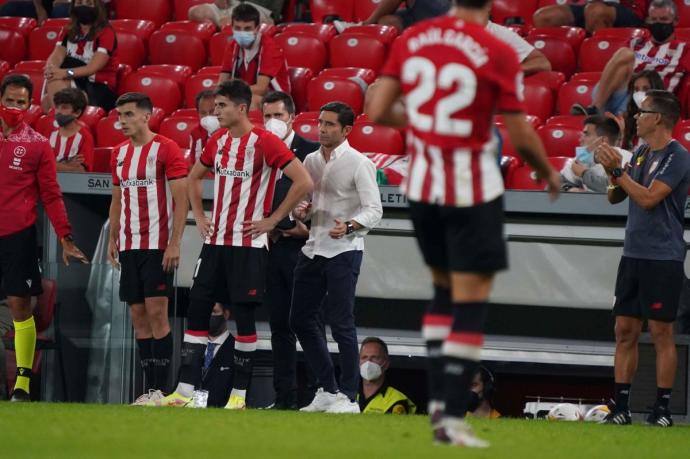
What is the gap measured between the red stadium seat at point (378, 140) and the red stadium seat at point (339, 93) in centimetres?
69

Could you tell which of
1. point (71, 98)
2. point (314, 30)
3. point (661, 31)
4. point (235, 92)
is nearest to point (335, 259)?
point (235, 92)

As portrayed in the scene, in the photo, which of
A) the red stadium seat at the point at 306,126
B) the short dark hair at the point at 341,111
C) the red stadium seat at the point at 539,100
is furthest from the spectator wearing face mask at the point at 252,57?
the short dark hair at the point at 341,111

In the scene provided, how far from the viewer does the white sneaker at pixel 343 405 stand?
25.3ft

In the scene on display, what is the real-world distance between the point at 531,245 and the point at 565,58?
292 centimetres

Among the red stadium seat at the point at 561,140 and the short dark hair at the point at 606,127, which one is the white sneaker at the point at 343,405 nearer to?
the short dark hair at the point at 606,127

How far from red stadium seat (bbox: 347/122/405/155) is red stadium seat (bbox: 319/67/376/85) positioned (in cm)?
109

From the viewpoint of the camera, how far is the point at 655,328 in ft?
24.9

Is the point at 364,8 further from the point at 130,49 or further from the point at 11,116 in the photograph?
the point at 11,116

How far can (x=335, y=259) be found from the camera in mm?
7875

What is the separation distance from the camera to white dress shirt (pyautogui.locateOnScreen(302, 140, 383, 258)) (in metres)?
7.90

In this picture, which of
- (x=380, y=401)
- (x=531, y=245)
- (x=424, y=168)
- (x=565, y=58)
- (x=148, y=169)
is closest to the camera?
(x=424, y=168)

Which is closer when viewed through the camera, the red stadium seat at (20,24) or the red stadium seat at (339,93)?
the red stadium seat at (339,93)

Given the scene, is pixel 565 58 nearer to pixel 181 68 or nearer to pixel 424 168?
pixel 181 68

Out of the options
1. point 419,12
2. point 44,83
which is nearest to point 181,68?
point 44,83
